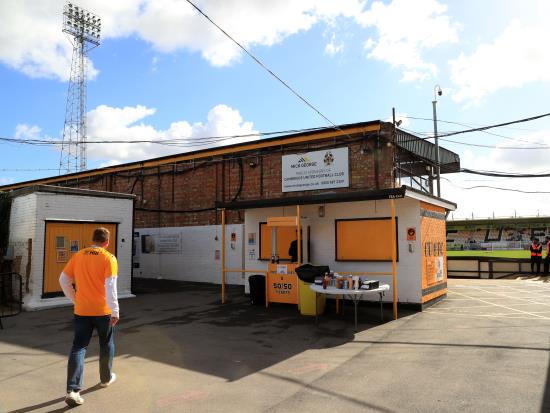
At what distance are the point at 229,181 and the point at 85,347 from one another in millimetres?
13797

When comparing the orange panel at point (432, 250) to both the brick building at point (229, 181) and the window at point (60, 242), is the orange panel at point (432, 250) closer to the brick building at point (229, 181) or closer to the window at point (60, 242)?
the brick building at point (229, 181)

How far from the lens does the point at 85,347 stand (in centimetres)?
496

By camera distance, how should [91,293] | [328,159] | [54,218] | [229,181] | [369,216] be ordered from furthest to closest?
1. [229,181]
2. [328,159]
3. [54,218]
4. [369,216]
5. [91,293]

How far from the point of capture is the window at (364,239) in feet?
37.4

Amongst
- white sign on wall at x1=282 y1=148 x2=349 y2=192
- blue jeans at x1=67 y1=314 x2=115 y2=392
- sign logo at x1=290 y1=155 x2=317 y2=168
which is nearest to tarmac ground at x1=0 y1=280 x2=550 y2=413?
blue jeans at x1=67 y1=314 x2=115 y2=392

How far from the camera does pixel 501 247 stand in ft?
160

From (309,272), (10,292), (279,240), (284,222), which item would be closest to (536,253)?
(279,240)

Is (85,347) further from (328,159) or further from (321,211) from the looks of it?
(328,159)

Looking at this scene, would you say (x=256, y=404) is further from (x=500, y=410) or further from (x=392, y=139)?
(x=392, y=139)

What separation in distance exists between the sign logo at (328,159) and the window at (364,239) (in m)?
4.03

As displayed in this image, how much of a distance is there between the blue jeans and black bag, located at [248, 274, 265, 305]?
6.67 meters

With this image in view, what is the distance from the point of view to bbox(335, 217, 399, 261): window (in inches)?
449

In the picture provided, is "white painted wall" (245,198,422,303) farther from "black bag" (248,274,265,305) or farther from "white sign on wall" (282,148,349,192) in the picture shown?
"white sign on wall" (282,148,349,192)

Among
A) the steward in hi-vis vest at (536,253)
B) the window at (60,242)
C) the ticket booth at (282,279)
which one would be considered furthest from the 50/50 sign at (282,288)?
the steward in hi-vis vest at (536,253)
